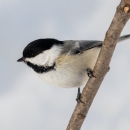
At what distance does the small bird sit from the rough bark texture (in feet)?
0.13

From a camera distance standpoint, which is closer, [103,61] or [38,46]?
[103,61]

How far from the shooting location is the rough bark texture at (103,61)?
2.37ft

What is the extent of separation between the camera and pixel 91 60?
1.02m

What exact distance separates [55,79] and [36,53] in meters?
0.11

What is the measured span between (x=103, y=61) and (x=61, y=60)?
204mm

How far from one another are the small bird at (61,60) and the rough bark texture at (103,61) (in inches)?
1.6

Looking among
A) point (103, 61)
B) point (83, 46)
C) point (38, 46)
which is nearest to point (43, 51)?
point (38, 46)

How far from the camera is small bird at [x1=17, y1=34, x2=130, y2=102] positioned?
0.99 metres

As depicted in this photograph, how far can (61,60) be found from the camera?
99 centimetres

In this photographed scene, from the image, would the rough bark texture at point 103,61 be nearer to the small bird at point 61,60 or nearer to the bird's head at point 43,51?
the small bird at point 61,60

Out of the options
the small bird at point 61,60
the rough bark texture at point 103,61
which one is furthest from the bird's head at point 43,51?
the rough bark texture at point 103,61

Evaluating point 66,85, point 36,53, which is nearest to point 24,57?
point 36,53

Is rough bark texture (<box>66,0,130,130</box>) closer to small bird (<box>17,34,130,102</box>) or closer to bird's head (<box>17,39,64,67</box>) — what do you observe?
small bird (<box>17,34,130,102</box>)

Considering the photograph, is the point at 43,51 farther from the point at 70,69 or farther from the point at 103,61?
the point at 103,61
